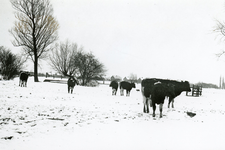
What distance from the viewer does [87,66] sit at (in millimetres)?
29469

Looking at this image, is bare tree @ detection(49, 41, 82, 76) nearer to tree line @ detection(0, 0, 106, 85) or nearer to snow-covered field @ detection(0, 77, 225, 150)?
tree line @ detection(0, 0, 106, 85)

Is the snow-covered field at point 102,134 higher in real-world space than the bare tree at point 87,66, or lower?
lower

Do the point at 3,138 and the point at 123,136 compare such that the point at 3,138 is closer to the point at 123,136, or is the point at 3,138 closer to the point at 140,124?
the point at 123,136

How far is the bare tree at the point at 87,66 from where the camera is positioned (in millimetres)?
29406

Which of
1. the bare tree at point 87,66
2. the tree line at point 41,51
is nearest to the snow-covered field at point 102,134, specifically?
the tree line at point 41,51

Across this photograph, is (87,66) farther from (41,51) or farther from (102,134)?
(102,134)

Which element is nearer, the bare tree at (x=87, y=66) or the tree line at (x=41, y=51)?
the tree line at (x=41, y=51)

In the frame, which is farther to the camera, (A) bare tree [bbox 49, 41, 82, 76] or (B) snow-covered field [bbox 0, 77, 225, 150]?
(A) bare tree [bbox 49, 41, 82, 76]

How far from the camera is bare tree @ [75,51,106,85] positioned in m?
29.4

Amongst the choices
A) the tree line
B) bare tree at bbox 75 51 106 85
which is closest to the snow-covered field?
the tree line

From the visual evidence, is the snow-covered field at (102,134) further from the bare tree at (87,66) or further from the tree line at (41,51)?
the bare tree at (87,66)

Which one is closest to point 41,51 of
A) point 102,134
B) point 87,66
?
point 87,66

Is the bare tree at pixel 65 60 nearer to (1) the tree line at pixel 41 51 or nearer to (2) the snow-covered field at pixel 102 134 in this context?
(1) the tree line at pixel 41 51

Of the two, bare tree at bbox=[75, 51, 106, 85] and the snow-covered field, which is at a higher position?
bare tree at bbox=[75, 51, 106, 85]
